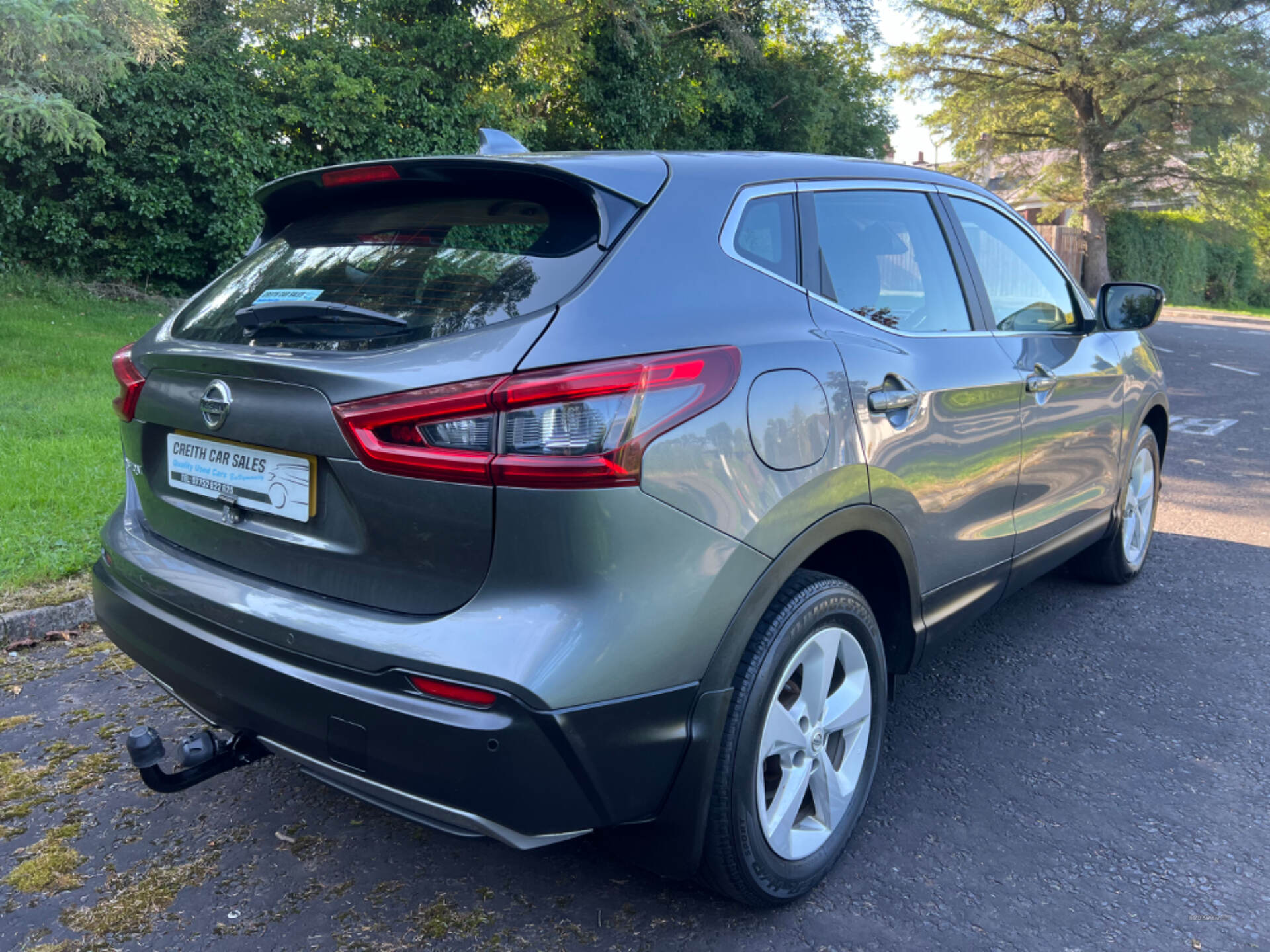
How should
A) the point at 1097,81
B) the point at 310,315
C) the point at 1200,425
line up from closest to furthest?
→ the point at 310,315, the point at 1200,425, the point at 1097,81

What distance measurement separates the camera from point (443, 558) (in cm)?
192

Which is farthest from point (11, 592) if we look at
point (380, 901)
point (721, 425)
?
point (721, 425)

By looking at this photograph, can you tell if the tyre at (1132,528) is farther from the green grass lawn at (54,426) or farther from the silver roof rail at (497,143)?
the green grass lawn at (54,426)

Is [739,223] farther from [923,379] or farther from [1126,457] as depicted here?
[1126,457]

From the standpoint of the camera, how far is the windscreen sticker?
7.63 feet

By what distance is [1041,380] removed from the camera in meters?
3.45

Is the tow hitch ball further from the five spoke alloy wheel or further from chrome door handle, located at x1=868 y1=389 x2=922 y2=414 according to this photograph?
the five spoke alloy wheel

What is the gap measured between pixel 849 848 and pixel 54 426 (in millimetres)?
6366

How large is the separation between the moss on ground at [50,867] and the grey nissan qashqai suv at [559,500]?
502 mm

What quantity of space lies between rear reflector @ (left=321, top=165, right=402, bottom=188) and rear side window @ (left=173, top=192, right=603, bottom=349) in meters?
0.07

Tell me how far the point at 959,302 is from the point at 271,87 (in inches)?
537

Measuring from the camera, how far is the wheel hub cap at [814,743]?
2.33 meters

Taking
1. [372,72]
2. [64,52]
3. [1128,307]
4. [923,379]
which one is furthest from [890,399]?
[372,72]

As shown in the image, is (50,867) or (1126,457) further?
(1126,457)
